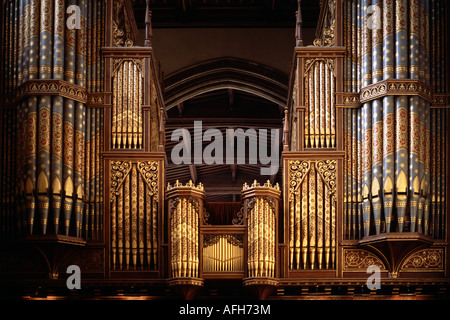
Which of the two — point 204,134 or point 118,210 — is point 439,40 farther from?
point 204,134

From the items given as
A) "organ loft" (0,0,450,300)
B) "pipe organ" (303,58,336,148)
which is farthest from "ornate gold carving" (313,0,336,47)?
"pipe organ" (303,58,336,148)

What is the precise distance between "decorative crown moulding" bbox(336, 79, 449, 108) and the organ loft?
2cm

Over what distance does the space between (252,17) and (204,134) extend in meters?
3.79

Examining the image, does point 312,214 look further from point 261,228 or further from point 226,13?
point 226,13

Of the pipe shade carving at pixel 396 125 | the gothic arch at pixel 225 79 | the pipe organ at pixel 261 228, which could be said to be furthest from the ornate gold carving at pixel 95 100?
the gothic arch at pixel 225 79

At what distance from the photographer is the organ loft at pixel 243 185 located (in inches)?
652

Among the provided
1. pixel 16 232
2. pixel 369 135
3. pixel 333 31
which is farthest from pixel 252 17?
pixel 16 232

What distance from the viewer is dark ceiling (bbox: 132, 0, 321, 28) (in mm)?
23672

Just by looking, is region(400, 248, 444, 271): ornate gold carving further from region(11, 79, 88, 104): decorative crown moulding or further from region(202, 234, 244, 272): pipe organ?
region(11, 79, 88, 104): decorative crown moulding

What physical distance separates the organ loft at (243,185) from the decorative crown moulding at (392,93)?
24 mm

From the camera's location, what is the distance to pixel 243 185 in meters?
17.2

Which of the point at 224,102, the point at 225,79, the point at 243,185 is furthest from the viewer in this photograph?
the point at 224,102

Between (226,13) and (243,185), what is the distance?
7886 millimetres

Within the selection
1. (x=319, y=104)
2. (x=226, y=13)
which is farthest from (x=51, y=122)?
(x=226, y=13)
